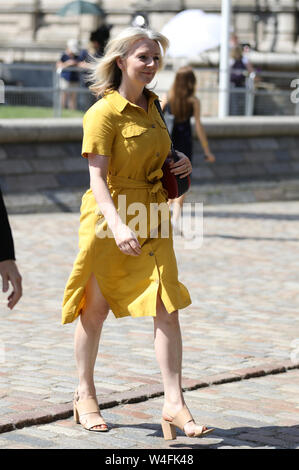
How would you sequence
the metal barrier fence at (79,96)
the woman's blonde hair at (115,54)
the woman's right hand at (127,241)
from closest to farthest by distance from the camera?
the woman's right hand at (127,241), the woman's blonde hair at (115,54), the metal barrier fence at (79,96)

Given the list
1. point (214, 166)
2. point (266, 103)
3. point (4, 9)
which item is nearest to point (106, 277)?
point (214, 166)

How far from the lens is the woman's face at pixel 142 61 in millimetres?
5168

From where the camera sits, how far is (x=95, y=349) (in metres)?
5.33

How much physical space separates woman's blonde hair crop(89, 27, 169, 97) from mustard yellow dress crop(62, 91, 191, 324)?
0.34ft

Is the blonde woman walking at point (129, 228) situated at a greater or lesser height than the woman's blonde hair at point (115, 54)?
lesser

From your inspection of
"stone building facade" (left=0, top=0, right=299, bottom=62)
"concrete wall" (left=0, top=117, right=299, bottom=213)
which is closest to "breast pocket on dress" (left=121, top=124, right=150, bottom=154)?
"concrete wall" (left=0, top=117, right=299, bottom=213)

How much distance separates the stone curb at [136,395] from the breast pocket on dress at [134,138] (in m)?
1.31

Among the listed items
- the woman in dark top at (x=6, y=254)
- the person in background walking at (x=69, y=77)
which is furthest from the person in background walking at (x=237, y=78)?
the woman in dark top at (x=6, y=254)

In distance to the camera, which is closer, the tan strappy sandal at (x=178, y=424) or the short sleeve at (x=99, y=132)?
the tan strappy sandal at (x=178, y=424)

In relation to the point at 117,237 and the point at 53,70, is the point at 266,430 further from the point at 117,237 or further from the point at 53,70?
the point at 53,70

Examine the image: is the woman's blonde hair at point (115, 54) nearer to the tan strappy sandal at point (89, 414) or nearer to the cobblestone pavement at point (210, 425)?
the tan strappy sandal at point (89, 414)

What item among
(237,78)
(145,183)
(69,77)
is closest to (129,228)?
(145,183)
